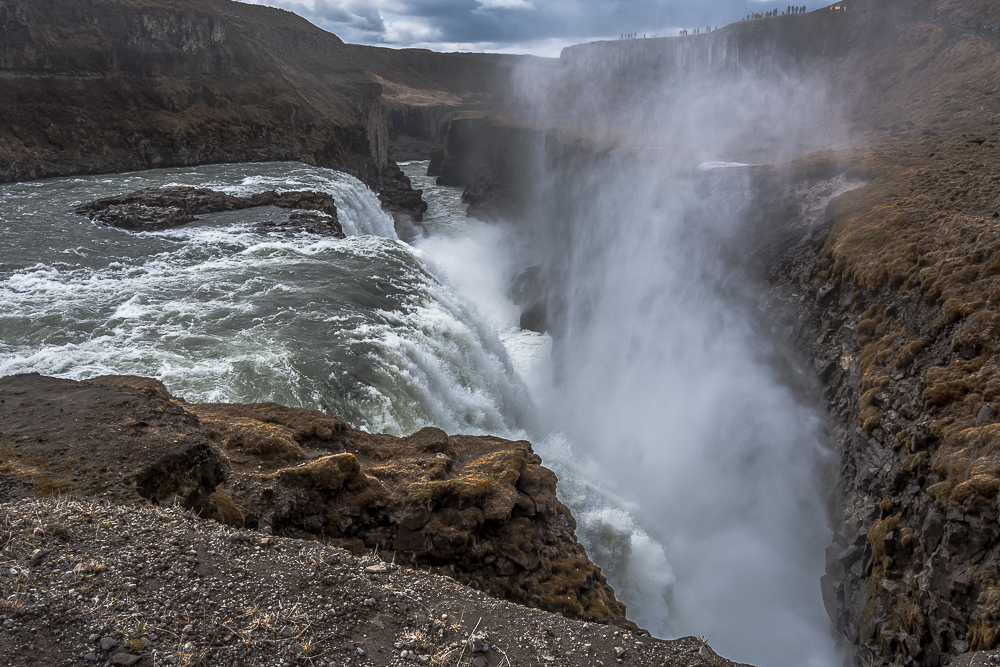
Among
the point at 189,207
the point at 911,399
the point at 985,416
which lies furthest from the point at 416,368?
the point at 189,207

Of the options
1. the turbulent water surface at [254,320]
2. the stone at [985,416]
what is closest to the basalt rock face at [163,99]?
the turbulent water surface at [254,320]

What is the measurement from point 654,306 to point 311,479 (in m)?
17.9

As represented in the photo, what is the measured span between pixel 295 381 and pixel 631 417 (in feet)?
41.5

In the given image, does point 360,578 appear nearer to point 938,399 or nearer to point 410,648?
point 410,648

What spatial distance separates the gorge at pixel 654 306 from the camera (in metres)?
9.95

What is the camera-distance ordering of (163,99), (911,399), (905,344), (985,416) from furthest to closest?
(163,99), (905,344), (911,399), (985,416)

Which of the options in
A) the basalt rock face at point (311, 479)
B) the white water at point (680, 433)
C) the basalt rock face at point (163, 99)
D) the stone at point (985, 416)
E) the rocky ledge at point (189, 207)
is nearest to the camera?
the basalt rock face at point (311, 479)

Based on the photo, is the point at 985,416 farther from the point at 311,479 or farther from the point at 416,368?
the point at 416,368

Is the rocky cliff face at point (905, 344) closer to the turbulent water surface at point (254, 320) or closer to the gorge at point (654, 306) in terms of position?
the gorge at point (654, 306)

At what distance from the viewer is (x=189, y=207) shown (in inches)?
845

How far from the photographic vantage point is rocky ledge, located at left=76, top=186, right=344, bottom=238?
784 inches

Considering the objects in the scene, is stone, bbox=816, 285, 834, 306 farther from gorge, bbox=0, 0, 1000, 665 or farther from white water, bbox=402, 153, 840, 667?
white water, bbox=402, 153, 840, 667

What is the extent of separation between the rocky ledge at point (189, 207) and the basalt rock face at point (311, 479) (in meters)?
13.3

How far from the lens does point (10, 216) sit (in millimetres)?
20078
